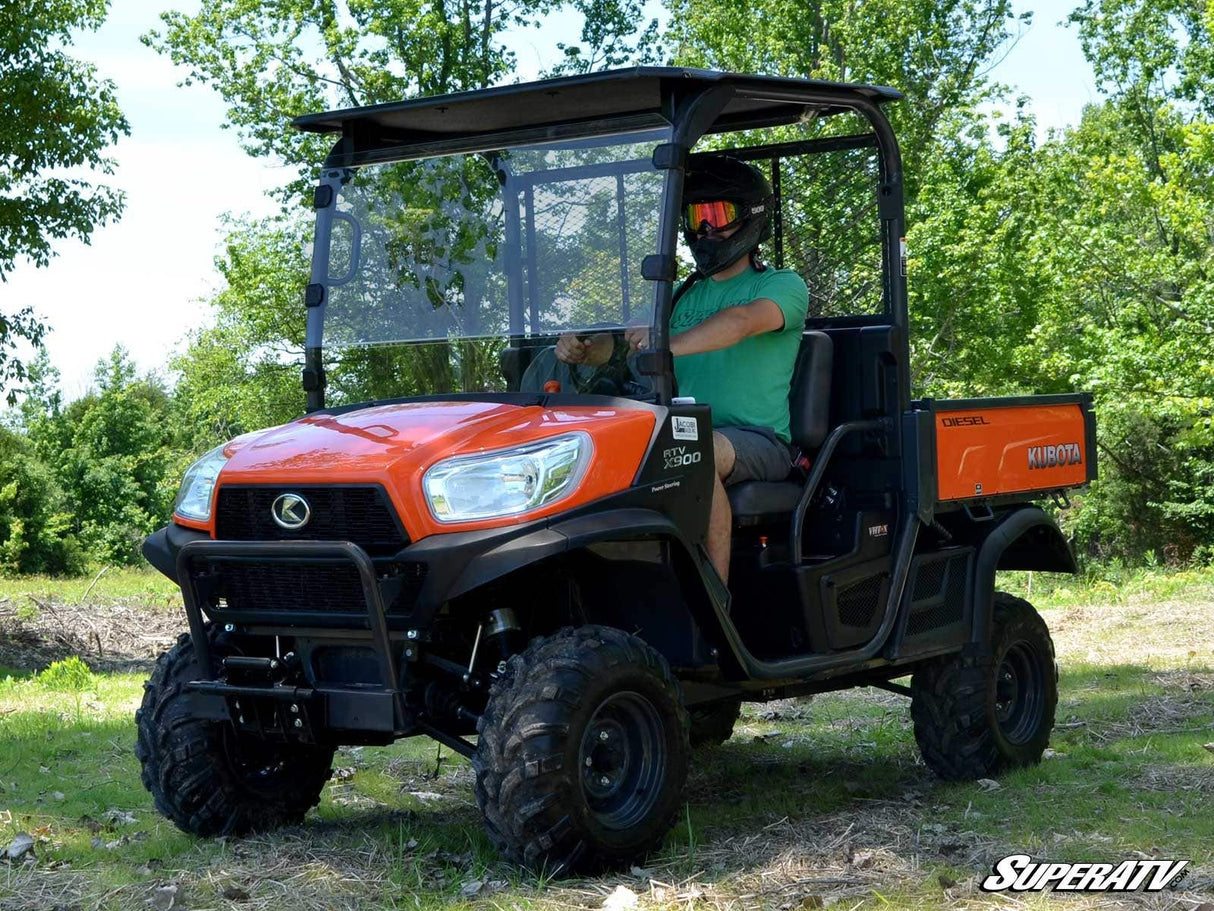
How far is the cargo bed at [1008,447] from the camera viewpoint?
6047 mm

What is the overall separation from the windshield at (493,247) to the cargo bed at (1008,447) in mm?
1509

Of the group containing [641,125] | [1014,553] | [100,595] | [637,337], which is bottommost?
[100,595]

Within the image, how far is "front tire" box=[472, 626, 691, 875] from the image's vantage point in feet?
14.5

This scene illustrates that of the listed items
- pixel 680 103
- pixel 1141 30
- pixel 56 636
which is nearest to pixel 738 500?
pixel 680 103

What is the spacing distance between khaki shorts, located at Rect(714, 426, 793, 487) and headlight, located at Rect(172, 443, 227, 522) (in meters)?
1.69

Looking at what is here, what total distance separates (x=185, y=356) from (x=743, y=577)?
169ft

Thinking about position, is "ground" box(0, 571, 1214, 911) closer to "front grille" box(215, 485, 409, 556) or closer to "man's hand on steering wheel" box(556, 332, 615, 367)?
"front grille" box(215, 485, 409, 556)

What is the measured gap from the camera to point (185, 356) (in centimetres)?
5488

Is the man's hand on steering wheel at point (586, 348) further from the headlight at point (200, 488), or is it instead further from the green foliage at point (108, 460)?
the green foliage at point (108, 460)

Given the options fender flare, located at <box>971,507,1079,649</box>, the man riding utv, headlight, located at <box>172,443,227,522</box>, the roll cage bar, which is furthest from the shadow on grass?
the roll cage bar

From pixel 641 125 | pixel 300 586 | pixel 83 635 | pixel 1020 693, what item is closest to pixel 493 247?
pixel 641 125

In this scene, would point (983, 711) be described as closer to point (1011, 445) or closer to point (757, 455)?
point (1011, 445)

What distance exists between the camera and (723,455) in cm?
536

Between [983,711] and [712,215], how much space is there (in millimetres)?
2281
